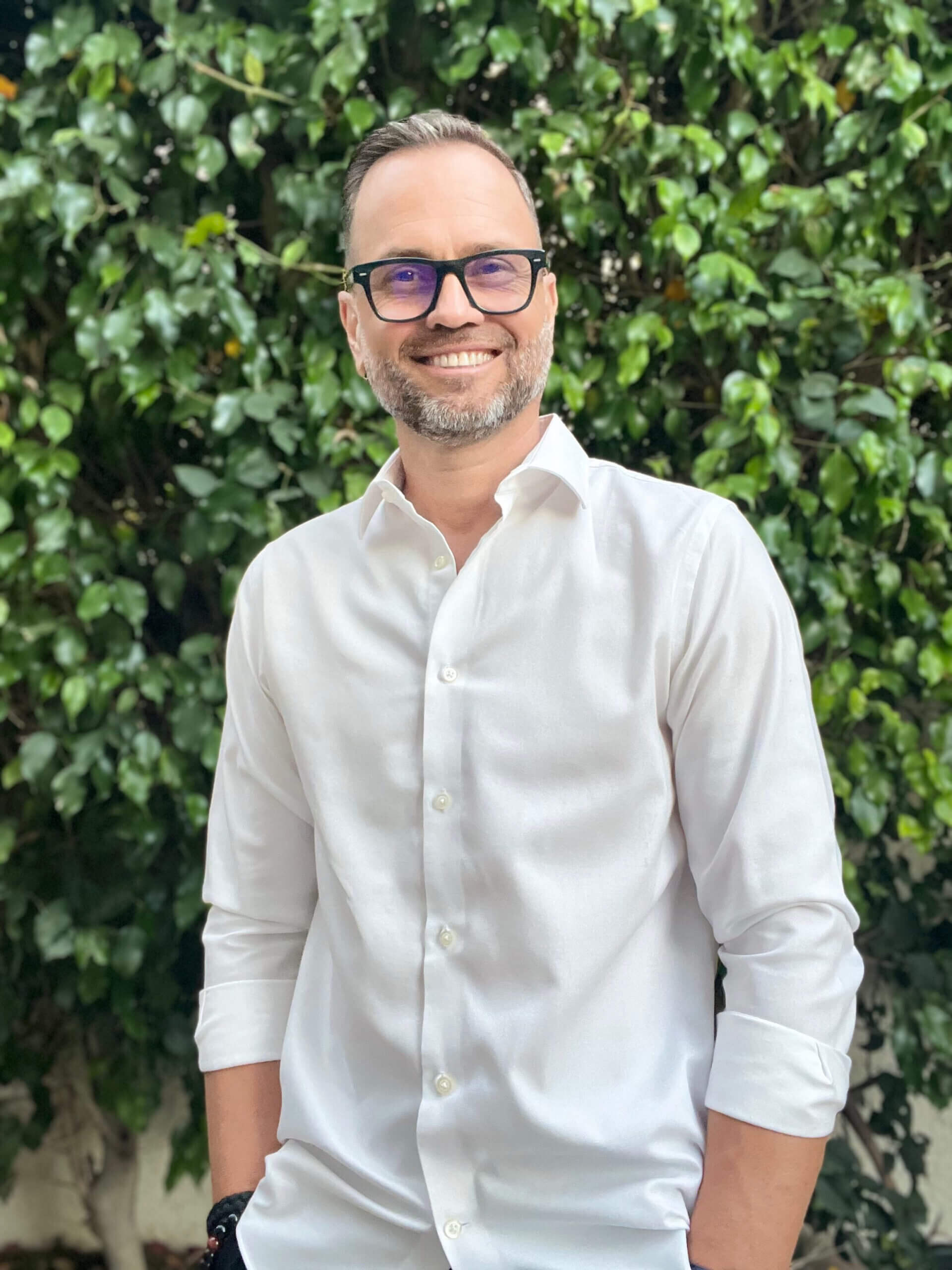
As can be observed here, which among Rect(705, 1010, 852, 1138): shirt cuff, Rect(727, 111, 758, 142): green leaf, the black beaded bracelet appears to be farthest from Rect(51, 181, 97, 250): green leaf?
Rect(705, 1010, 852, 1138): shirt cuff

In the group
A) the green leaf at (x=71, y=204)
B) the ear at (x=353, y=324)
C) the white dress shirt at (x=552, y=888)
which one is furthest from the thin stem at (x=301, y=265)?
the white dress shirt at (x=552, y=888)

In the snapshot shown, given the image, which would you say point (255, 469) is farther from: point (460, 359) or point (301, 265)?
point (460, 359)

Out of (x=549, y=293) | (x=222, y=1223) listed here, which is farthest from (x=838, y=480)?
(x=222, y=1223)

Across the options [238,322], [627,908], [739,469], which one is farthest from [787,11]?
[627,908]

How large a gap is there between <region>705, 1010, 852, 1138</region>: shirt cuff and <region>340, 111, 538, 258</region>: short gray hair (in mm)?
814

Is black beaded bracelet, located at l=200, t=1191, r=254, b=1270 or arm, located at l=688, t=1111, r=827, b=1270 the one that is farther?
black beaded bracelet, located at l=200, t=1191, r=254, b=1270

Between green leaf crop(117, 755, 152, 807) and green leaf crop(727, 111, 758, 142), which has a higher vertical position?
green leaf crop(727, 111, 758, 142)

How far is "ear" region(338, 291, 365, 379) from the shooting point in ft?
4.09

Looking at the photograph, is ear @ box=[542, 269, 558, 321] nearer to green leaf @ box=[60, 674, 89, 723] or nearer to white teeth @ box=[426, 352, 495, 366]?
white teeth @ box=[426, 352, 495, 366]

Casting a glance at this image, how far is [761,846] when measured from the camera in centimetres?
99

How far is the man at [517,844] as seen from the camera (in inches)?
39.0

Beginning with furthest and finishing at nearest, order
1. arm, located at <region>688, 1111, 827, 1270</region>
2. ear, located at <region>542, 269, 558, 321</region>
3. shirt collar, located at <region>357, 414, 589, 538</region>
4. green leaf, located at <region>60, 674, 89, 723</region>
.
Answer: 1. green leaf, located at <region>60, 674, 89, 723</region>
2. ear, located at <region>542, 269, 558, 321</region>
3. shirt collar, located at <region>357, 414, 589, 538</region>
4. arm, located at <region>688, 1111, 827, 1270</region>

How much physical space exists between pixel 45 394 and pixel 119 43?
52cm

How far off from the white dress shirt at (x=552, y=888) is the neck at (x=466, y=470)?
0.03 m
